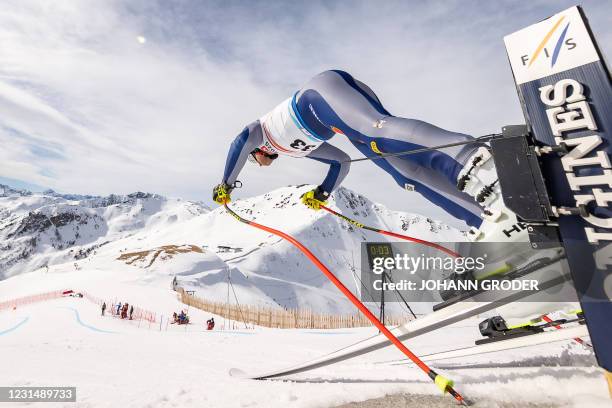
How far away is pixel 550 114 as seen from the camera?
132 centimetres

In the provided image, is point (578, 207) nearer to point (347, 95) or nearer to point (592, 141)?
point (592, 141)

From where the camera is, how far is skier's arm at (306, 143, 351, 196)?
13.8ft

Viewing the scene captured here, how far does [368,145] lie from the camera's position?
2.43m

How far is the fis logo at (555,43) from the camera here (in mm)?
1340

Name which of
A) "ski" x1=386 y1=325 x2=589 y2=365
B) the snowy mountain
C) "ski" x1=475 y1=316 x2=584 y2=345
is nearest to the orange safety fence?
the snowy mountain

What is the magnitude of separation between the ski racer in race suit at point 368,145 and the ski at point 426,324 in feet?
1.05

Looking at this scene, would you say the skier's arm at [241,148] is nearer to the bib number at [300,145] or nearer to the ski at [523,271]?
the bib number at [300,145]

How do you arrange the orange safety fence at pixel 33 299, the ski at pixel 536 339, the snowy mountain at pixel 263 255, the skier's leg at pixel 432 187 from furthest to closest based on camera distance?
the snowy mountain at pixel 263 255 < the orange safety fence at pixel 33 299 < the skier's leg at pixel 432 187 < the ski at pixel 536 339

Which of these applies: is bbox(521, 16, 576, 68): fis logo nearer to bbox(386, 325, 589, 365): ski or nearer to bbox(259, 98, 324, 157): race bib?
bbox(386, 325, 589, 365): ski

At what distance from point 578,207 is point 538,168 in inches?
7.8

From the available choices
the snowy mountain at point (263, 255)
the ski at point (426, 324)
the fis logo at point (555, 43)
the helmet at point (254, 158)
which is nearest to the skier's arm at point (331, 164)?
the helmet at point (254, 158)

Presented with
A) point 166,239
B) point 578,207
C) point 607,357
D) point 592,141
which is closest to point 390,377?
point 607,357

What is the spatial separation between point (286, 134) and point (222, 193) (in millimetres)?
1146

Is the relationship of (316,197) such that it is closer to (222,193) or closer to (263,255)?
(222,193)
